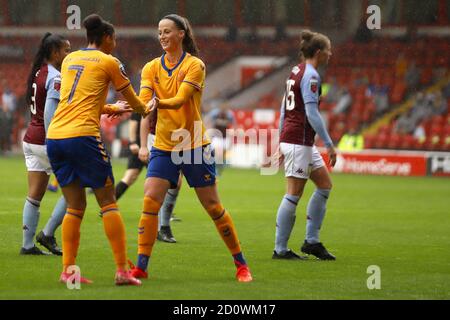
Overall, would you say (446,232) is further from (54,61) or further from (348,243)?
(54,61)

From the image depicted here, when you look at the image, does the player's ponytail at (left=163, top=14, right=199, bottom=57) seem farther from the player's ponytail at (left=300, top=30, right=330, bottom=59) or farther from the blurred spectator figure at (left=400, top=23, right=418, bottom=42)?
the blurred spectator figure at (left=400, top=23, right=418, bottom=42)

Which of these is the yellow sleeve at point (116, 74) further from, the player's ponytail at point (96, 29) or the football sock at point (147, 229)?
the football sock at point (147, 229)

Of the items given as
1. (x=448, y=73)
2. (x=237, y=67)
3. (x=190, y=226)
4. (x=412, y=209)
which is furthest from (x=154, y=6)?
(x=190, y=226)

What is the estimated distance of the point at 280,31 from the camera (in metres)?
36.4

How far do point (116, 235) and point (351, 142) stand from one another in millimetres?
21758

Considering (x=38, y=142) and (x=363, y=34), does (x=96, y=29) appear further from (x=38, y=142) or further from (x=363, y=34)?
(x=363, y=34)

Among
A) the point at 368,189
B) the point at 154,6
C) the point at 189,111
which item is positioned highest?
the point at 154,6

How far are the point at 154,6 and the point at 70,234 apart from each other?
28122mm

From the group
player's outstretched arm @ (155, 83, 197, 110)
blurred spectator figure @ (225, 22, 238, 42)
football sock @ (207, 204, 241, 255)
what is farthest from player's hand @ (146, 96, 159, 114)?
blurred spectator figure @ (225, 22, 238, 42)

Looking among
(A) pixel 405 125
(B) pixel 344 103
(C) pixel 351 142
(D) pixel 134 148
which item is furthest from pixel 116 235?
(B) pixel 344 103

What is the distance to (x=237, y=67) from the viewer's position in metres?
38.6

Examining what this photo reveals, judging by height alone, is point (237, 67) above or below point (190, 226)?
above

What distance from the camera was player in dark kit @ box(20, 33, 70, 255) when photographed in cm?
971

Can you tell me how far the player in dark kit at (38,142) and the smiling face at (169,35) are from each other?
173 centimetres
